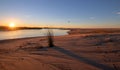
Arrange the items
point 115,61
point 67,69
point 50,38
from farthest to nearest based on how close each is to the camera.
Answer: point 50,38, point 115,61, point 67,69

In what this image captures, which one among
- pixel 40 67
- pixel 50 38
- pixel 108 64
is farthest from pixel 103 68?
pixel 50 38

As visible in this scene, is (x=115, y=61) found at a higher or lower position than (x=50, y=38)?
lower

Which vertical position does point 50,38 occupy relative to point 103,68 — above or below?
above

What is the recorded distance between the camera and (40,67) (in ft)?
15.1

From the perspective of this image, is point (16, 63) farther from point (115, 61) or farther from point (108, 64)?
point (115, 61)

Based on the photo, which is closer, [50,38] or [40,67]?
[40,67]

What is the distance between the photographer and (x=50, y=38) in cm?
880

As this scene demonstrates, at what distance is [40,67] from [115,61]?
2411mm

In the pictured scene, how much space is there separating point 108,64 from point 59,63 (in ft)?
4.89

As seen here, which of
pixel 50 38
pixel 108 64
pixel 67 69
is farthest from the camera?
pixel 50 38

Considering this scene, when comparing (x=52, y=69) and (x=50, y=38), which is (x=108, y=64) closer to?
(x=52, y=69)

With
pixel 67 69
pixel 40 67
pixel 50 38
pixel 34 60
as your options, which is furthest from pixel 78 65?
pixel 50 38

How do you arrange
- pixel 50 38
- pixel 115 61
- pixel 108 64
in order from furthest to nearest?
1. pixel 50 38
2. pixel 115 61
3. pixel 108 64

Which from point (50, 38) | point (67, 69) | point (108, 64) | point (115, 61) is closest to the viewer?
point (67, 69)
